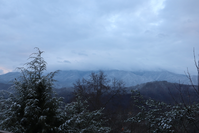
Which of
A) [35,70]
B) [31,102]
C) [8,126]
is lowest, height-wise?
[8,126]

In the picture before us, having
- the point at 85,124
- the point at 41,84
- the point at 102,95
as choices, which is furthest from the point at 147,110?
the point at 102,95

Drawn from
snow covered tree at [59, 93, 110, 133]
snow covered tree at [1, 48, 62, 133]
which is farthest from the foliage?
snow covered tree at [1, 48, 62, 133]

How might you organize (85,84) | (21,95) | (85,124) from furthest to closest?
(85,84) → (85,124) → (21,95)

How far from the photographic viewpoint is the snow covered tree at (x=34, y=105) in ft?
16.5

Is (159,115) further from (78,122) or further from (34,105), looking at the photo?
(34,105)

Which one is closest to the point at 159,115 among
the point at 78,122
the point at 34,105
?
the point at 78,122

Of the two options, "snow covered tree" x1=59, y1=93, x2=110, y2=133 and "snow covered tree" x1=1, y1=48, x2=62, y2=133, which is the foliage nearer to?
"snow covered tree" x1=59, y1=93, x2=110, y2=133

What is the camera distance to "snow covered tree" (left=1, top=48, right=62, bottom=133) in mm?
5027

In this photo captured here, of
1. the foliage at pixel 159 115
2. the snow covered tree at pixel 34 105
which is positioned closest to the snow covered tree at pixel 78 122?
the snow covered tree at pixel 34 105

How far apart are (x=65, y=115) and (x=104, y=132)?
6.41 ft

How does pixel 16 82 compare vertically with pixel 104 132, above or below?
above

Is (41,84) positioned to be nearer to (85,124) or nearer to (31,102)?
(31,102)

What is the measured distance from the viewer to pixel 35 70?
586 cm

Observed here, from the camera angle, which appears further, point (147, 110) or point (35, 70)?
point (147, 110)
